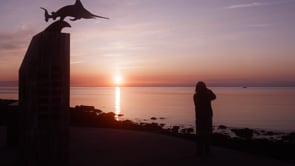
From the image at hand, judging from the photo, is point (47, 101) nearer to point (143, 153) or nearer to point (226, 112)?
point (143, 153)

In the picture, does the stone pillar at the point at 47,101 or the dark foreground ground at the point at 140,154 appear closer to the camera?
the stone pillar at the point at 47,101

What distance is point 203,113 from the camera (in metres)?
8.70

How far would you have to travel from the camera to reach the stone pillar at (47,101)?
7121 millimetres

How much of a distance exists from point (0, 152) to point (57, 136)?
2.98 metres

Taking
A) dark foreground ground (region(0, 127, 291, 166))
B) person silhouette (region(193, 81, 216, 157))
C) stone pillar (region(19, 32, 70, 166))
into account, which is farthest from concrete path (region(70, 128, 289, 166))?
stone pillar (region(19, 32, 70, 166))

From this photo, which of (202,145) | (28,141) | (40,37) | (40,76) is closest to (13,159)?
(28,141)

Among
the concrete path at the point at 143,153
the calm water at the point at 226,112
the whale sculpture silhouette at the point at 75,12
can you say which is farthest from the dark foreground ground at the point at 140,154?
the calm water at the point at 226,112

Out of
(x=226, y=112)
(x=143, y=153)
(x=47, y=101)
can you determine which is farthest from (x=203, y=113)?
(x=226, y=112)

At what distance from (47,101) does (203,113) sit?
363 centimetres

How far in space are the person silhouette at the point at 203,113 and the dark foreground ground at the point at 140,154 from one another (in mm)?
422

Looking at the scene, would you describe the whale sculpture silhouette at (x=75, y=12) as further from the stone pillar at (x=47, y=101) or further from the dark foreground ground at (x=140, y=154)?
the dark foreground ground at (x=140, y=154)

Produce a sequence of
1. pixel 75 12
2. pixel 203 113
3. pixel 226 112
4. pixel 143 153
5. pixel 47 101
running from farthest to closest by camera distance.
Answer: pixel 226 112, pixel 143 153, pixel 203 113, pixel 75 12, pixel 47 101

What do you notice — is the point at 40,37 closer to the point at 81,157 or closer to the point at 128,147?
the point at 81,157

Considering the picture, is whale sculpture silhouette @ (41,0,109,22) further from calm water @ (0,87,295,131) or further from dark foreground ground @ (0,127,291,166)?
calm water @ (0,87,295,131)
